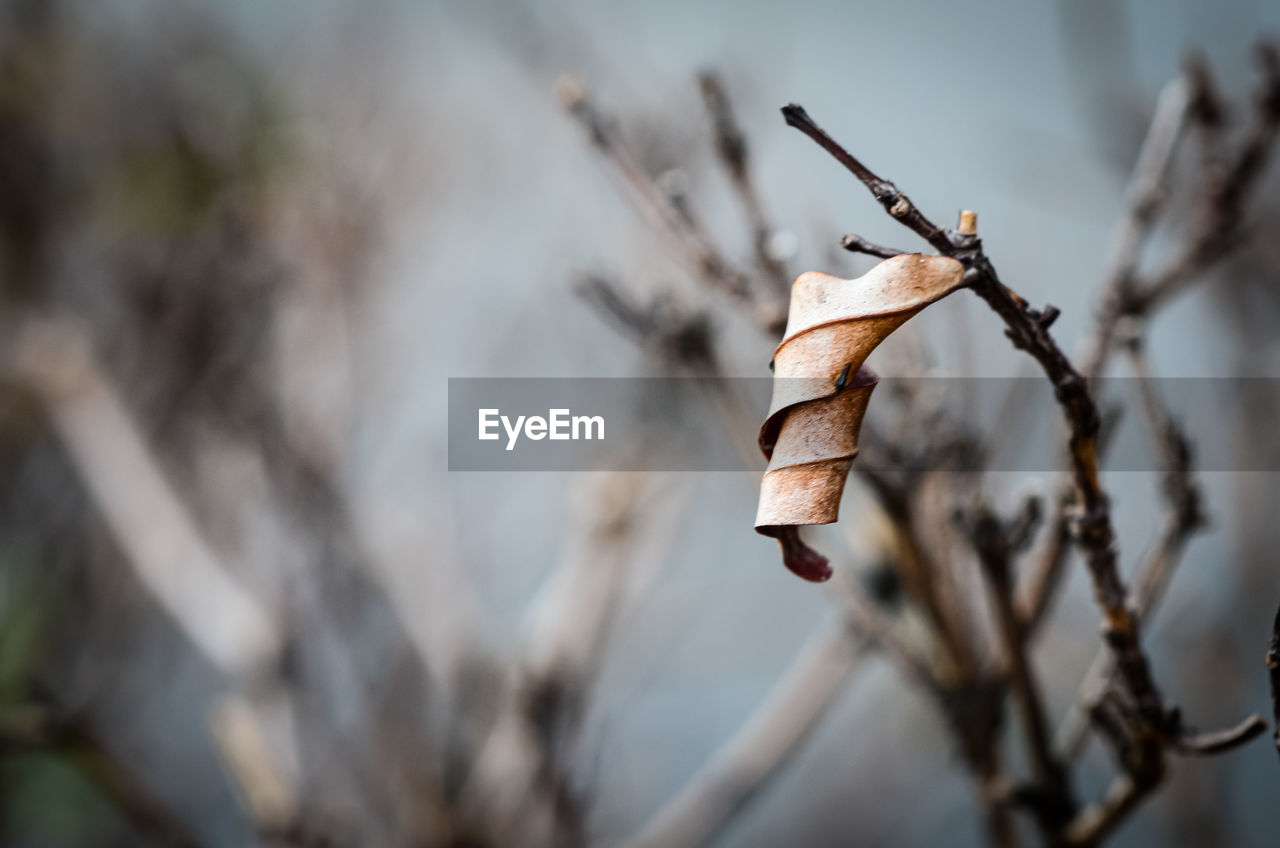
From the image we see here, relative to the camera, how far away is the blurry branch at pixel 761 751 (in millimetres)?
564

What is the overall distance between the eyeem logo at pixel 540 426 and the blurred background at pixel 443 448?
62mm

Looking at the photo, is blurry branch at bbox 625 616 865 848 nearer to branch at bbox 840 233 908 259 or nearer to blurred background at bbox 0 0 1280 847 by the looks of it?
blurred background at bbox 0 0 1280 847

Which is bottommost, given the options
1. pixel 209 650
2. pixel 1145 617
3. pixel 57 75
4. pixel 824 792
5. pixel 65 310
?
pixel 824 792

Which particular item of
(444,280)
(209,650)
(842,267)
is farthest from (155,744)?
(842,267)

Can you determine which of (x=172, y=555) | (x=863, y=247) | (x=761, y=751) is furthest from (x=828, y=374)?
(x=172, y=555)

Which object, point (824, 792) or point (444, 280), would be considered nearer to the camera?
point (824, 792)

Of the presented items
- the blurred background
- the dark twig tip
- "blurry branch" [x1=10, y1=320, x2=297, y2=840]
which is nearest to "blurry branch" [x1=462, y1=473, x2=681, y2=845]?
the blurred background

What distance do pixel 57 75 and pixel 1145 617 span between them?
1.21 meters

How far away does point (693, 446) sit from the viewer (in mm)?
809

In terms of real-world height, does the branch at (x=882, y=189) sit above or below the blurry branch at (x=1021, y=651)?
above

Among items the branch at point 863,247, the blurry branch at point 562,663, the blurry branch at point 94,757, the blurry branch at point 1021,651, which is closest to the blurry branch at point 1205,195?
the blurry branch at point 1021,651

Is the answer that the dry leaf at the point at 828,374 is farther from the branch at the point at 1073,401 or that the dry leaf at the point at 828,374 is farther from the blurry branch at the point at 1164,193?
the blurry branch at the point at 1164,193

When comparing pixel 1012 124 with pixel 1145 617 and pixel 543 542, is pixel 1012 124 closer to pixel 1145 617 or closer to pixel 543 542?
pixel 1145 617

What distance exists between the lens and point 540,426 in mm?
719
